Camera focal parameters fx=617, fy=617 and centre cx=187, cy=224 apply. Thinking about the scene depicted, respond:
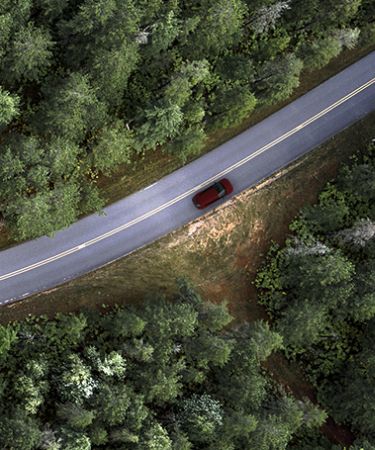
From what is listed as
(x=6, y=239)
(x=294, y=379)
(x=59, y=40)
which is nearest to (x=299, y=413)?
(x=294, y=379)

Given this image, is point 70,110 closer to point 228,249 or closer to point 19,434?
point 228,249

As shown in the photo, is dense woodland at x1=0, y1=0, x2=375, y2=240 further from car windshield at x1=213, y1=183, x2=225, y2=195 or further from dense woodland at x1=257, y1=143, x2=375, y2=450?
dense woodland at x1=257, y1=143, x2=375, y2=450

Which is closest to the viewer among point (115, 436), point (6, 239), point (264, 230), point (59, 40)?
point (115, 436)

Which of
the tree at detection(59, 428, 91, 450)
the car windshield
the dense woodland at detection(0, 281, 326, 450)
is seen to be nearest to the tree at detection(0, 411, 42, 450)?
the dense woodland at detection(0, 281, 326, 450)

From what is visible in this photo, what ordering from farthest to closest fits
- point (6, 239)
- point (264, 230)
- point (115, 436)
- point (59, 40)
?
point (264, 230) < point (6, 239) < point (59, 40) < point (115, 436)

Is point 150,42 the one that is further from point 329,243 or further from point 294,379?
point 294,379

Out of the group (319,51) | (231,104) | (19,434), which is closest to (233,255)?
(231,104)
